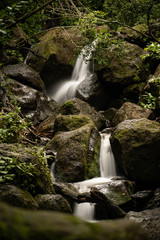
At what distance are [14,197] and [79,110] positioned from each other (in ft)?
24.6

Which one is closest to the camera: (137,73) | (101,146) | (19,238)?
(19,238)

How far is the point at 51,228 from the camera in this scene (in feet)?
2.44

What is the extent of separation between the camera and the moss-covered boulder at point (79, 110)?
33.8 feet

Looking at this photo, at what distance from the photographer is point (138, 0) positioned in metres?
14.9

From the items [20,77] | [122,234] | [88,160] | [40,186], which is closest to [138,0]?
[20,77]

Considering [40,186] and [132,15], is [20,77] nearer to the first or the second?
[132,15]

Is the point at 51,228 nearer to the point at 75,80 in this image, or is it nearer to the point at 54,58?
the point at 54,58

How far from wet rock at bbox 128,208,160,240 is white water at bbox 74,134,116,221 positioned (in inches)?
53.2

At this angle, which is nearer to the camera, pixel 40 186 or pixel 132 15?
pixel 40 186

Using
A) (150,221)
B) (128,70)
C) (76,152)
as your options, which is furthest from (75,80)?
(150,221)

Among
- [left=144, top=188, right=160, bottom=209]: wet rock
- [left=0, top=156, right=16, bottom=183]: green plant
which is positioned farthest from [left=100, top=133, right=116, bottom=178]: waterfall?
[left=0, top=156, right=16, bottom=183]: green plant

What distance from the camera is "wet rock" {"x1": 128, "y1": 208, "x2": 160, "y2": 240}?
12.4ft

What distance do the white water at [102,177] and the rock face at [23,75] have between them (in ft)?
21.6

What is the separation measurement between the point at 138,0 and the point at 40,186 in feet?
50.2
